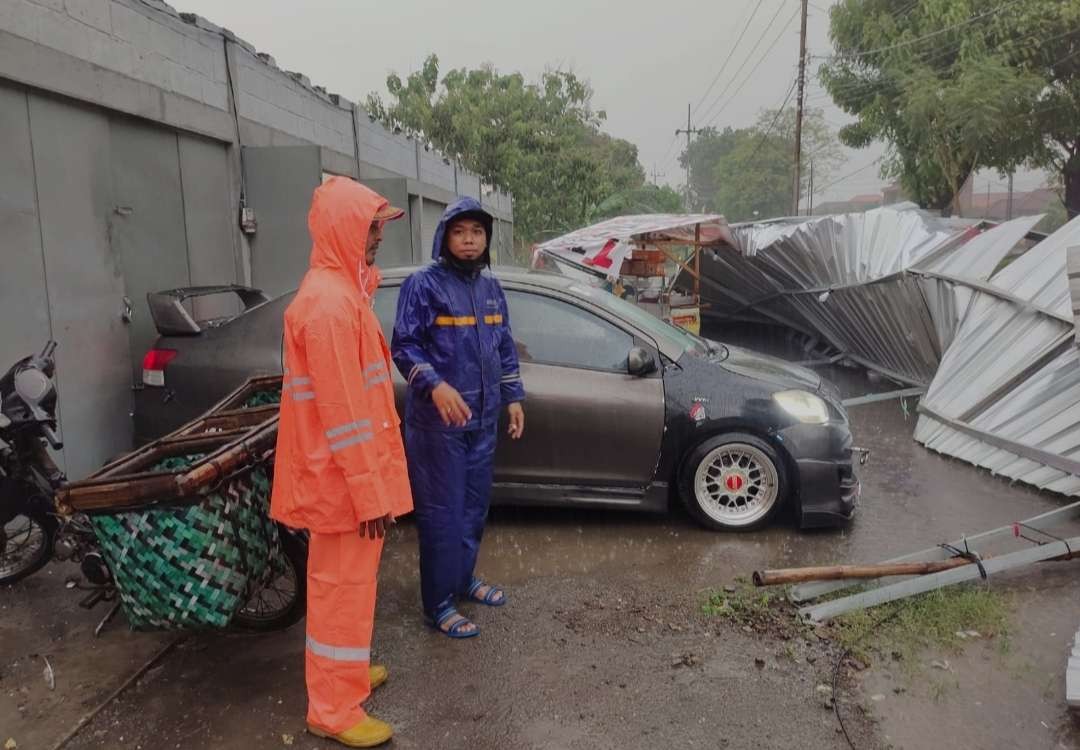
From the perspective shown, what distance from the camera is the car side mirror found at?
14.4 feet

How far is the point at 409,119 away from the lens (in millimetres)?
26828

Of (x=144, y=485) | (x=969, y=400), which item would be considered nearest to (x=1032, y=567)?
(x=969, y=400)

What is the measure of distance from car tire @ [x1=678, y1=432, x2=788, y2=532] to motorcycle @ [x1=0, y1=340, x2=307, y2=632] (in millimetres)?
2299

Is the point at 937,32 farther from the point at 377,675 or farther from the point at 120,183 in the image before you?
the point at 377,675

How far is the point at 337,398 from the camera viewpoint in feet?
8.02

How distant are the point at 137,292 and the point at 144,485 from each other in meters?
4.02

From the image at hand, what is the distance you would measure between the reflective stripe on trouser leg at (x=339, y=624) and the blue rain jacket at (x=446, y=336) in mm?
777

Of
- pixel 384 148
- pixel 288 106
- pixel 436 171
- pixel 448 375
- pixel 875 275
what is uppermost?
pixel 436 171

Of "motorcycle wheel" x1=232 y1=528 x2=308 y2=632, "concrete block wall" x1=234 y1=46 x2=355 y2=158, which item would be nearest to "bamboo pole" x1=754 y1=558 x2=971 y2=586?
"motorcycle wheel" x1=232 y1=528 x2=308 y2=632

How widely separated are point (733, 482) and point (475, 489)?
179 centimetres

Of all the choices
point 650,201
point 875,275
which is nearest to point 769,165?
point 650,201

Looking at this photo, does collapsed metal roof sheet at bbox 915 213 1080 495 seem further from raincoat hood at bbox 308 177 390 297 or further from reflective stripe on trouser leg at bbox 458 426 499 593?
raincoat hood at bbox 308 177 390 297

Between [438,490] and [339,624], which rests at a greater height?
[438,490]

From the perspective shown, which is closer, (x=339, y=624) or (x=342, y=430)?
(x=342, y=430)
